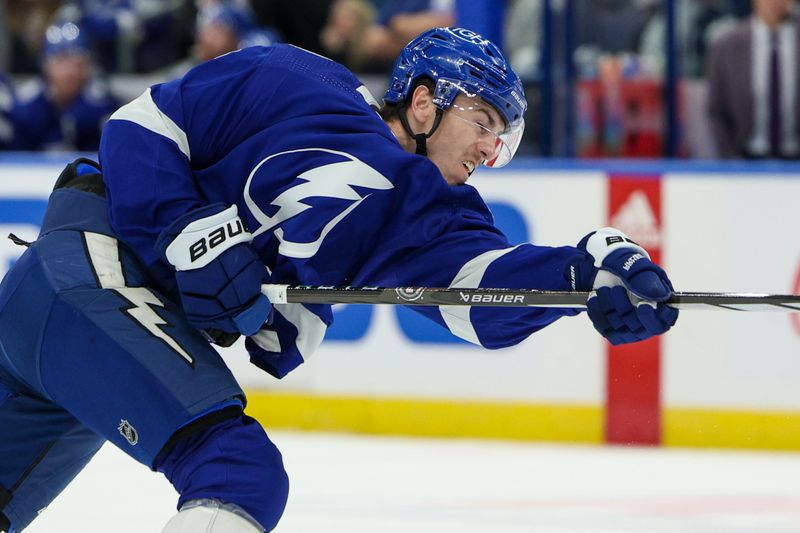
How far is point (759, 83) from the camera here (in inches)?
222

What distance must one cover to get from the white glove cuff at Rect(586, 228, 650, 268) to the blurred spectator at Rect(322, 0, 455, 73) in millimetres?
4185

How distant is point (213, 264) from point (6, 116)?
14.4ft

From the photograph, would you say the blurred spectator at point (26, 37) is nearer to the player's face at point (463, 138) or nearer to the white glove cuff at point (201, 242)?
the player's face at point (463, 138)

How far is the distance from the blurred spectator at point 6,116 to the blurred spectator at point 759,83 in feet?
10.2

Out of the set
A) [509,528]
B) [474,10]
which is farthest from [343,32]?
[509,528]

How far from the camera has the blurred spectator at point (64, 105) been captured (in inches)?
251

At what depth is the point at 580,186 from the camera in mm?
5305

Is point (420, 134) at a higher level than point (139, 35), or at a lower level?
higher

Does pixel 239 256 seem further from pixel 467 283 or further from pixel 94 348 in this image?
pixel 467 283

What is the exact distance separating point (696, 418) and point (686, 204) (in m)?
0.78

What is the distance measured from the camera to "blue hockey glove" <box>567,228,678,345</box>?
2359mm

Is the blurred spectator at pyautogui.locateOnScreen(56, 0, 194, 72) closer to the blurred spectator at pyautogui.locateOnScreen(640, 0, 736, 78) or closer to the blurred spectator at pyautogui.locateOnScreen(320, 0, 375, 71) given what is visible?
the blurred spectator at pyautogui.locateOnScreen(320, 0, 375, 71)

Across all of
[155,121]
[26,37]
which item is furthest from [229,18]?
[155,121]

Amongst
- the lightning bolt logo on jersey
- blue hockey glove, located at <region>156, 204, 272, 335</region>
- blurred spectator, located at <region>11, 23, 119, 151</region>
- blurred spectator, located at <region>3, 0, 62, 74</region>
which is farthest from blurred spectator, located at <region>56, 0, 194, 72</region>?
blue hockey glove, located at <region>156, 204, 272, 335</region>
